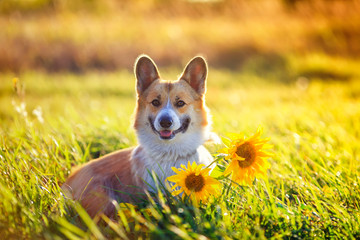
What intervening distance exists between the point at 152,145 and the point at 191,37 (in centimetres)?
1062

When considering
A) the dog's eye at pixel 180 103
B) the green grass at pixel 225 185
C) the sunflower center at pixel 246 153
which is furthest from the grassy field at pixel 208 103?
the dog's eye at pixel 180 103

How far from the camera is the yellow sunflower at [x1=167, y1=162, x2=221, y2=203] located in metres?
2.21

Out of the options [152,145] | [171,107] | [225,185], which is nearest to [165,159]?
[152,145]

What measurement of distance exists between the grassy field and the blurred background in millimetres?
53

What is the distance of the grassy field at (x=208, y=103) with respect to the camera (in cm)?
218

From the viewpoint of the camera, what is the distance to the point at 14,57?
10734 mm

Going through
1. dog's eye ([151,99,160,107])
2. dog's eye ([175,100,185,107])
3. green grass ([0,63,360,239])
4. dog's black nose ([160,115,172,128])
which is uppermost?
dog's eye ([151,99,160,107])

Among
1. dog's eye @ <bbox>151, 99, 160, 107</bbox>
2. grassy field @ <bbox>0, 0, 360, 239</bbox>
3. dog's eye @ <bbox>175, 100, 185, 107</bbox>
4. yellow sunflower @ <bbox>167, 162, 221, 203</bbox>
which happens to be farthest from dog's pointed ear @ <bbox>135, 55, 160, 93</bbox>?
yellow sunflower @ <bbox>167, 162, 221, 203</bbox>

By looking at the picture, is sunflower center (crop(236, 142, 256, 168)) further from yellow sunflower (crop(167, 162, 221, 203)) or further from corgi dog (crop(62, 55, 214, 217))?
corgi dog (crop(62, 55, 214, 217))

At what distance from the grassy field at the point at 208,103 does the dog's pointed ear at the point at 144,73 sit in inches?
20.9

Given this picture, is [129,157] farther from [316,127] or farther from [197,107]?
[316,127]

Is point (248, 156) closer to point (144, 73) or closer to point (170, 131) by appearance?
point (170, 131)

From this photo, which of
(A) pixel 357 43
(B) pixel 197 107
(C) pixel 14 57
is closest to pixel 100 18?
(C) pixel 14 57

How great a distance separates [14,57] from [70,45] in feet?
6.08
